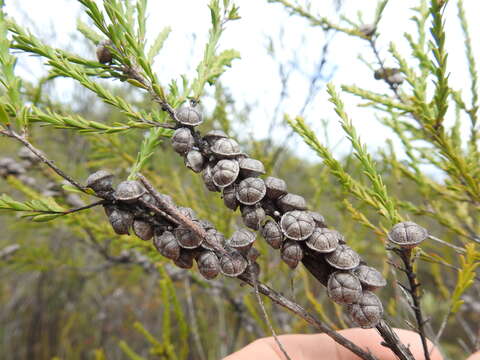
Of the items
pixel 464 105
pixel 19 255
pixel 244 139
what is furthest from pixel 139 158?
pixel 244 139

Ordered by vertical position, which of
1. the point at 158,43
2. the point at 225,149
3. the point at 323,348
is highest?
the point at 158,43

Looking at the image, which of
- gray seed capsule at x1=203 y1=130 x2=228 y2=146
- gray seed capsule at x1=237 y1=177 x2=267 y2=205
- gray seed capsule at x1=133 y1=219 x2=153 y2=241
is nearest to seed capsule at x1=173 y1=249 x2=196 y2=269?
gray seed capsule at x1=133 y1=219 x2=153 y2=241

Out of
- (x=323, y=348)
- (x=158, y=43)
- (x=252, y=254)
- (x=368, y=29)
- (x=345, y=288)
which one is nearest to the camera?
(x=345, y=288)

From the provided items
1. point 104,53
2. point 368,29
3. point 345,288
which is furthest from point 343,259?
point 368,29

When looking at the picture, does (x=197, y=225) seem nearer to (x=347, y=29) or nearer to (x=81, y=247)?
(x=347, y=29)

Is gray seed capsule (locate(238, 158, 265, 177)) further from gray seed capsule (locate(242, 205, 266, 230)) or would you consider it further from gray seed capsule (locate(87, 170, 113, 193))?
gray seed capsule (locate(87, 170, 113, 193))

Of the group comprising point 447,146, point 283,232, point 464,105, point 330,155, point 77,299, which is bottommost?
point 77,299

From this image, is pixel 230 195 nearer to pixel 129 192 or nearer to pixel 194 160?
pixel 194 160
